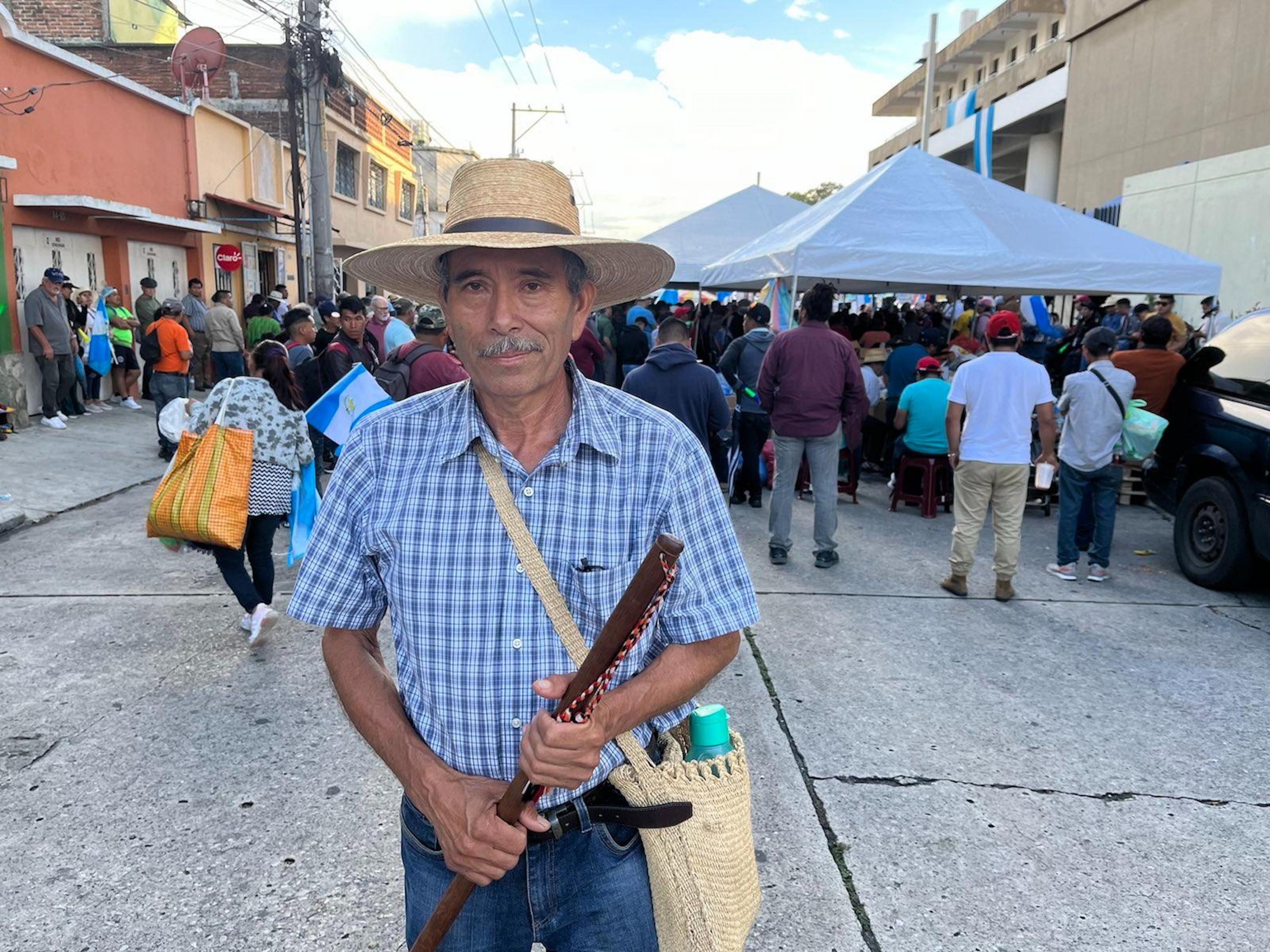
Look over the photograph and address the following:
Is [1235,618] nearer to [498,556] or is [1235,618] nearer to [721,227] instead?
[498,556]

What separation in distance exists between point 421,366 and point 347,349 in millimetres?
1714

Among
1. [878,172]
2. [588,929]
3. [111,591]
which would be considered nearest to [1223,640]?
[588,929]

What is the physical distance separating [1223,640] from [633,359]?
732 centimetres

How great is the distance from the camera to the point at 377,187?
2880 centimetres

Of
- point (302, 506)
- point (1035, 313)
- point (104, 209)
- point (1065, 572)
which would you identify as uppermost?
point (104, 209)

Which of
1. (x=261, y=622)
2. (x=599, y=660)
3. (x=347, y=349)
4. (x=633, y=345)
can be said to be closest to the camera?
(x=599, y=660)

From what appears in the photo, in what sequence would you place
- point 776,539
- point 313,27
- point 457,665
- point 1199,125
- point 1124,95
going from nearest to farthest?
point 457,665, point 776,539, point 313,27, point 1199,125, point 1124,95

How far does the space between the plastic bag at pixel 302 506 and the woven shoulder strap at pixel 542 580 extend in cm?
370

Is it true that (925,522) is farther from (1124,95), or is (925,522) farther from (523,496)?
(1124,95)

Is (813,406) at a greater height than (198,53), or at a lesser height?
lesser

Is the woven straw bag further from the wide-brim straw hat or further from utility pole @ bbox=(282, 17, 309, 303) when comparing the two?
utility pole @ bbox=(282, 17, 309, 303)

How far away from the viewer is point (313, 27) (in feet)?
44.5

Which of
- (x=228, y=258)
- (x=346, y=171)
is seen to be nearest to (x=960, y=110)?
(x=346, y=171)

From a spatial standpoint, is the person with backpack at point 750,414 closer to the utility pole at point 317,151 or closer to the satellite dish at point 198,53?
the utility pole at point 317,151
